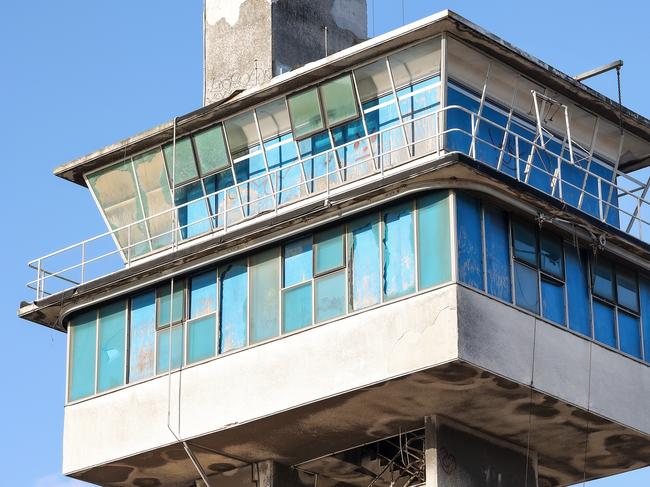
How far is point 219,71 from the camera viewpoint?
47781 mm

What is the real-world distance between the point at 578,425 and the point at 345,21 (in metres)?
11.9

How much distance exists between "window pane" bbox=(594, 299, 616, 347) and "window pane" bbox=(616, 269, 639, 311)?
0.49 m

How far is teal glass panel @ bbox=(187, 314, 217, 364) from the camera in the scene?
142 feet

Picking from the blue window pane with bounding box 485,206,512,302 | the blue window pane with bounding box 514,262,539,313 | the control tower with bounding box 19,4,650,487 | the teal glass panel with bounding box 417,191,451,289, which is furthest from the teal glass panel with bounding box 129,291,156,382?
the blue window pane with bounding box 514,262,539,313

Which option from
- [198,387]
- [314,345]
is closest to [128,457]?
[198,387]

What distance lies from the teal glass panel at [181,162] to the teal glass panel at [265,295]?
3.64 meters

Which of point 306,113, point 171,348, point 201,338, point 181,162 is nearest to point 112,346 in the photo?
point 171,348

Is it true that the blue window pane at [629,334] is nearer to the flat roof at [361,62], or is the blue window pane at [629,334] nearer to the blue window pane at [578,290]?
the blue window pane at [578,290]

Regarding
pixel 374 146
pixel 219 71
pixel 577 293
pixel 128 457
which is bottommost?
pixel 128 457

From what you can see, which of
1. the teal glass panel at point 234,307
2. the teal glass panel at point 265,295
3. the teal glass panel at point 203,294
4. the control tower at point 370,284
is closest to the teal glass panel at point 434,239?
the control tower at point 370,284

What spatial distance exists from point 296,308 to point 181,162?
18.7ft

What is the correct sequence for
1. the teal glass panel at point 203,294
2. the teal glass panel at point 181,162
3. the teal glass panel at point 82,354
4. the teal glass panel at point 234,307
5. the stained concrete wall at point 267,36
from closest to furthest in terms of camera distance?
1. the teal glass panel at point 234,307
2. the teal glass panel at point 203,294
3. the teal glass panel at point 82,354
4. the teal glass panel at point 181,162
5. the stained concrete wall at point 267,36

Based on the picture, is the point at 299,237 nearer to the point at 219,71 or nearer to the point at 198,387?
the point at 198,387

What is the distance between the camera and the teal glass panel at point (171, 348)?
43.6m
